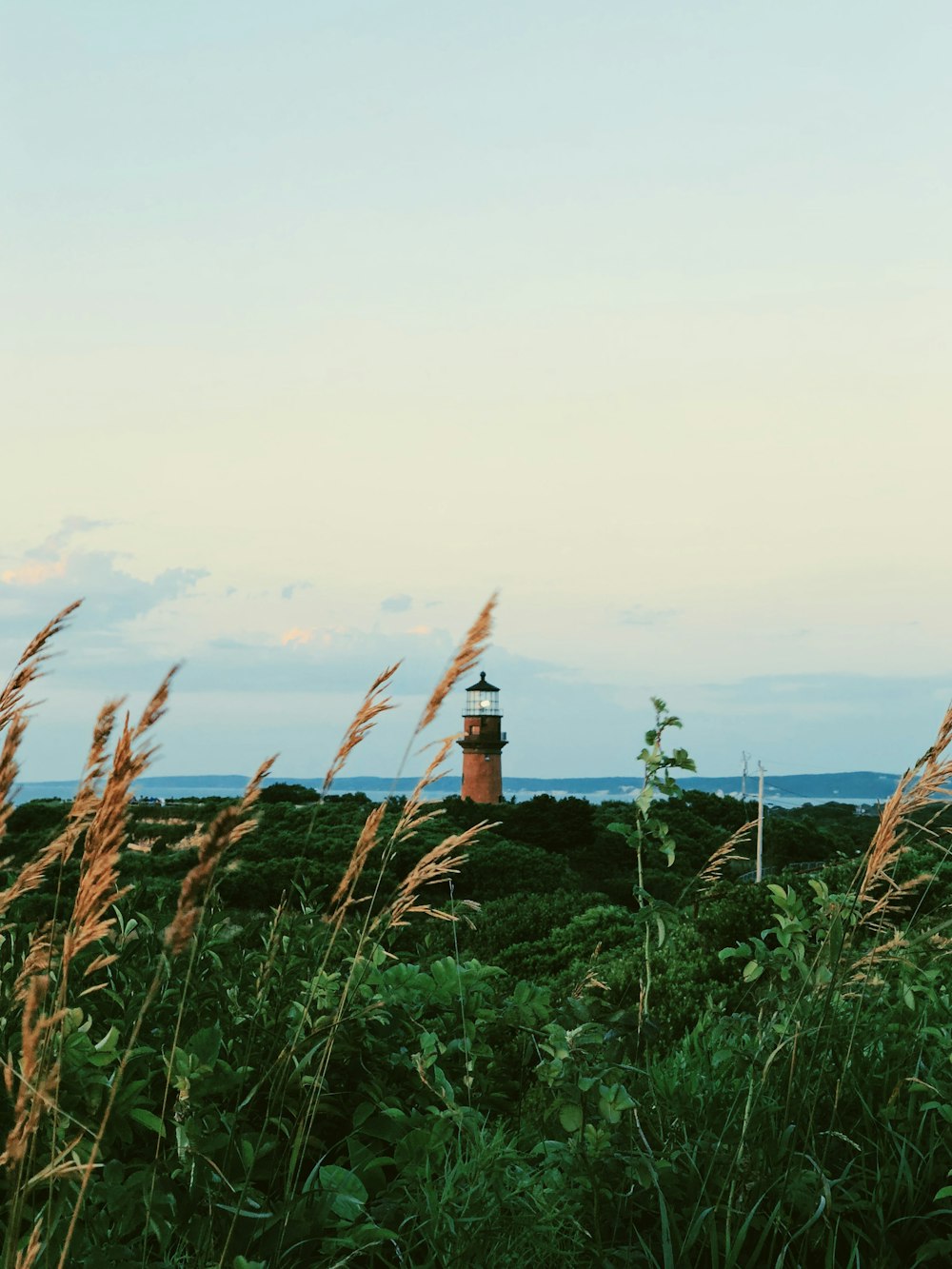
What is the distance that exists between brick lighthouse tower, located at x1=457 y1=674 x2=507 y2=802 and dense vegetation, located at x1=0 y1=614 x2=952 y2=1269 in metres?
37.8

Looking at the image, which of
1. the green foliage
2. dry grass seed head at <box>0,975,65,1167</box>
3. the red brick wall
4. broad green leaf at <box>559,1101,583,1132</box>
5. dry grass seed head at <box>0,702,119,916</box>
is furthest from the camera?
the red brick wall

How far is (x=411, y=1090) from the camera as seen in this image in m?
3.28

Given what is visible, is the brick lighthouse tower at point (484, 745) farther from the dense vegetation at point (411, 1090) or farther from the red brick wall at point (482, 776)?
the dense vegetation at point (411, 1090)

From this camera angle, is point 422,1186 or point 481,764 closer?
point 422,1186

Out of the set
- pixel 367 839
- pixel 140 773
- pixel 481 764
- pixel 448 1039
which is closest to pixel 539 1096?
pixel 448 1039

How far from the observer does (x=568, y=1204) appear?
2693 mm

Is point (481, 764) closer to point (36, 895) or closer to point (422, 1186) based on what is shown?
point (36, 895)

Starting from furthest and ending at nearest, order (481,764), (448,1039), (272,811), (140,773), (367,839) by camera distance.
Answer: (481,764), (272,811), (448,1039), (367,839), (140,773)

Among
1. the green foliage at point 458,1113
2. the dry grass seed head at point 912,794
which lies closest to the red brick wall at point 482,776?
the green foliage at point 458,1113

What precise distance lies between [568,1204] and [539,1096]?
119cm

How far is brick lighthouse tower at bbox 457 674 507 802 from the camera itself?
1652 inches

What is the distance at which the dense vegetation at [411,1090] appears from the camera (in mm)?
2125

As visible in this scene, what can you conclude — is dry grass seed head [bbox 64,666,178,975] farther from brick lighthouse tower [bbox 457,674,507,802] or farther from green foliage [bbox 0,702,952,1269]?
brick lighthouse tower [bbox 457,674,507,802]

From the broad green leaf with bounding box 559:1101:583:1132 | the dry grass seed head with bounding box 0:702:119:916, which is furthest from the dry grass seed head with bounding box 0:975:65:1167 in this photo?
the broad green leaf with bounding box 559:1101:583:1132
